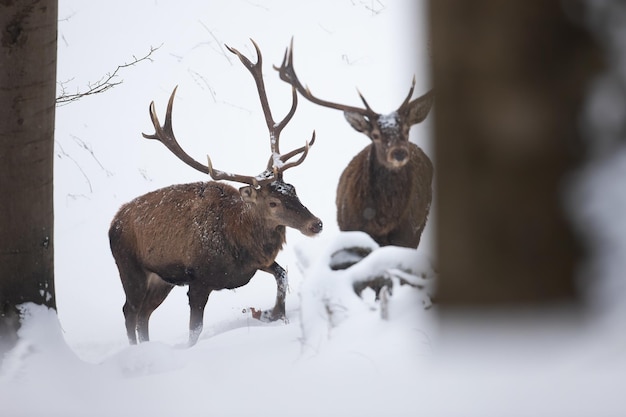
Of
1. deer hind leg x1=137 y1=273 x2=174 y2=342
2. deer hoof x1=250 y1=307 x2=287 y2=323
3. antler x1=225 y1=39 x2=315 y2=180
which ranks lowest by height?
deer hoof x1=250 y1=307 x2=287 y2=323

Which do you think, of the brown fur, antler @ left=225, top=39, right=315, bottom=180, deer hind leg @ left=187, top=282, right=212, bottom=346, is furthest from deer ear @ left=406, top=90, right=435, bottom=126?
deer hind leg @ left=187, top=282, right=212, bottom=346

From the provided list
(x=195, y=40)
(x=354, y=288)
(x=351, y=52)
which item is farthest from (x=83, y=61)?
(x=354, y=288)

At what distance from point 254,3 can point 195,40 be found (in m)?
1.03

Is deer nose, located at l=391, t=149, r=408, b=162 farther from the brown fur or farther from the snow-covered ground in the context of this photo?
the brown fur

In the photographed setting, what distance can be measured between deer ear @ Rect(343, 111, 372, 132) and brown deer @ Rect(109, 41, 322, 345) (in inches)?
24.1

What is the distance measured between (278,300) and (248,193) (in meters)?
0.85

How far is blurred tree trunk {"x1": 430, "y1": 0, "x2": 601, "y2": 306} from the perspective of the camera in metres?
1.66

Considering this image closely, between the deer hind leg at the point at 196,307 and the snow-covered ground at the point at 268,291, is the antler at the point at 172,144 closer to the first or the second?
the deer hind leg at the point at 196,307

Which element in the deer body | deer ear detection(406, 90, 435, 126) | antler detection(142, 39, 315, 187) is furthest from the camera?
antler detection(142, 39, 315, 187)

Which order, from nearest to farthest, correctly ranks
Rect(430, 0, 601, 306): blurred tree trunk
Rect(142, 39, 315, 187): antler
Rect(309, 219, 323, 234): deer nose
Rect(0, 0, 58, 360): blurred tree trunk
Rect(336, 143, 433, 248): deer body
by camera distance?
Rect(430, 0, 601, 306): blurred tree trunk
Rect(0, 0, 58, 360): blurred tree trunk
Rect(336, 143, 433, 248): deer body
Rect(309, 219, 323, 234): deer nose
Rect(142, 39, 315, 187): antler

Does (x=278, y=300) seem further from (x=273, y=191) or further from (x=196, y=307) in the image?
(x=273, y=191)

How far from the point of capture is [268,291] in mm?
7820

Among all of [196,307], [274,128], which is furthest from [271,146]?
[196,307]

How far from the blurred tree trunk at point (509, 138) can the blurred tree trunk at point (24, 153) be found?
11.1 ft
